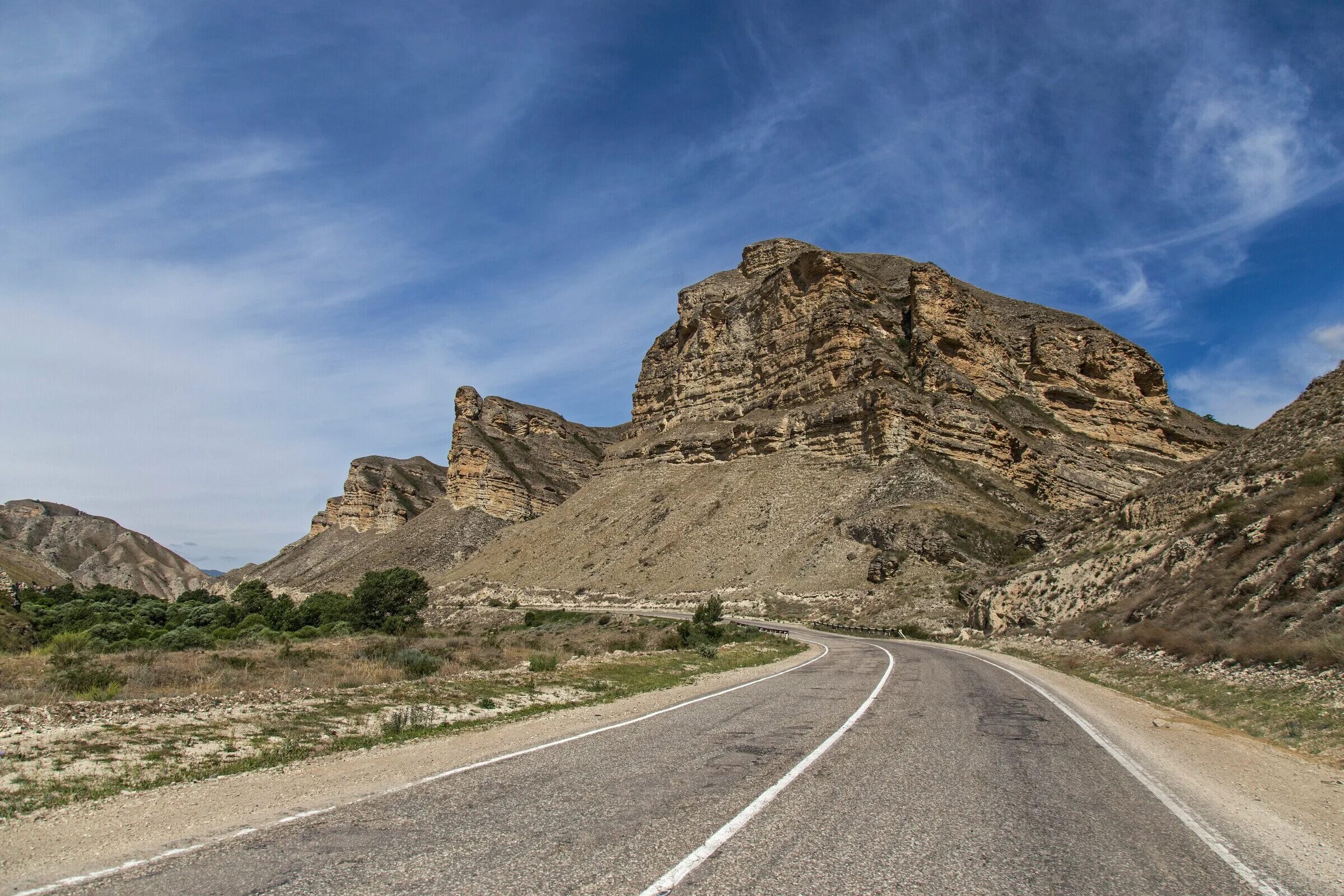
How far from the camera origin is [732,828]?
16.8 ft

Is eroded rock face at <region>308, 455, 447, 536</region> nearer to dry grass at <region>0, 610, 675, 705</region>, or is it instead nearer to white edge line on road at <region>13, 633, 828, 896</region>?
dry grass at <region>0, 610, 675, 705</region>

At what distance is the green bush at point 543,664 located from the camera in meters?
17.2

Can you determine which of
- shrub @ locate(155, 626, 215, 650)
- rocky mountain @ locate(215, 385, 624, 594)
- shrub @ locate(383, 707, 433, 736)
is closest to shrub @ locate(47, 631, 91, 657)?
shrub @ locate(155, 626, 215, 650)

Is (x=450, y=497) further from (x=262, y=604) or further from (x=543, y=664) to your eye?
(x=543, y=664)

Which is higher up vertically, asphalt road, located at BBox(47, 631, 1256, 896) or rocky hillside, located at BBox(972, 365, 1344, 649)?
rocky hillside, located at BBox(972, 365, 1344, 649)

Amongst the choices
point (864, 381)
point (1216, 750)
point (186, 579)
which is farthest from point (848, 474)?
point (186, 579)

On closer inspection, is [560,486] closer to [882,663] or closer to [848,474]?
[848,474]

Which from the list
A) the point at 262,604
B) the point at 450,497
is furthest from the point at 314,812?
the point at 450,497

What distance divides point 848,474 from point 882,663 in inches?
1649

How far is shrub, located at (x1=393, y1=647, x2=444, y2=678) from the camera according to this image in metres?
16.3

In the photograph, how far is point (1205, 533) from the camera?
21.5 m

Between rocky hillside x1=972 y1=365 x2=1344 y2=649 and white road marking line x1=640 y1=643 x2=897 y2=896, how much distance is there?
36.4ft

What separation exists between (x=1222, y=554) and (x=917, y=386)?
158ft

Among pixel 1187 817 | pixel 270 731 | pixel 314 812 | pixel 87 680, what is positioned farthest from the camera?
pixel 87 680
